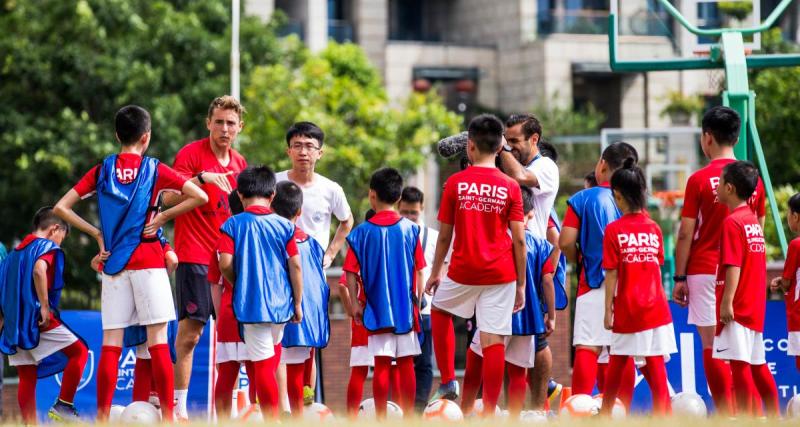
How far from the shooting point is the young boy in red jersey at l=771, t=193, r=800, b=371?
11.0 meters

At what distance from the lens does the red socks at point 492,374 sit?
977 centimetres

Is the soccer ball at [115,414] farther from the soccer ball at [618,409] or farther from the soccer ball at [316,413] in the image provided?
the soccer ball at [618,409]

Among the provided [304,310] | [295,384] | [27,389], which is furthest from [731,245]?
[27,389]

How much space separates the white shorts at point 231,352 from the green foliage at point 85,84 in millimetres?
18250

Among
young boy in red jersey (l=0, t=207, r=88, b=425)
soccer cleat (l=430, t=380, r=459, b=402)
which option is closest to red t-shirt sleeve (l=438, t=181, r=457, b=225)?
soccer cleat (l=430, t=380, r=459, b=402)

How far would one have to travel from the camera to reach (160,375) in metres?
10.0

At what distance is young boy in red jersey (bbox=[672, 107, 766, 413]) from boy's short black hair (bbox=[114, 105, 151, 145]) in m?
3.82

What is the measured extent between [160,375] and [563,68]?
38.9 metres

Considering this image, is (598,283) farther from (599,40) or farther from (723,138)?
(599,40)

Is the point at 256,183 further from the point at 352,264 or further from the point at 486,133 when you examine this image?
the point at 486,133

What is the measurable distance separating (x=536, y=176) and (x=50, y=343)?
13.4 ft

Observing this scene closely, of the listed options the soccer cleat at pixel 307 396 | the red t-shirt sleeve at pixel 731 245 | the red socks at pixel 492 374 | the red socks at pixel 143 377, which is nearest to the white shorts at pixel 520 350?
the red socks at pixel 492 374

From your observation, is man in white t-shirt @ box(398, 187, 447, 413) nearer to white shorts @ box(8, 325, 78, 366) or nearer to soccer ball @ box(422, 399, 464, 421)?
soccer ball @ box(422, 399, 464, 421)

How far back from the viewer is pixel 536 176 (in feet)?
Result: 34.3
